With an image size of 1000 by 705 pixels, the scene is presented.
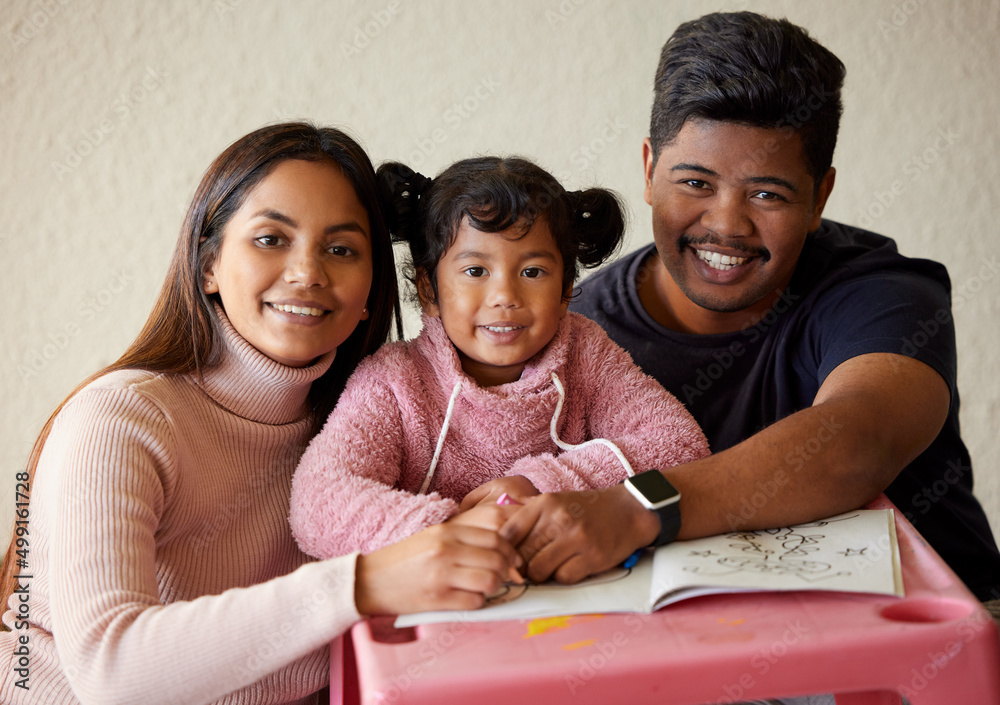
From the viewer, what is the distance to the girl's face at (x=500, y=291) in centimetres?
107

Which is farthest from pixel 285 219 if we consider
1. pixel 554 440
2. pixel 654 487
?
pixel 654 487

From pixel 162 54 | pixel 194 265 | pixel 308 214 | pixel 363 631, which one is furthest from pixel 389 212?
pixel 162 54

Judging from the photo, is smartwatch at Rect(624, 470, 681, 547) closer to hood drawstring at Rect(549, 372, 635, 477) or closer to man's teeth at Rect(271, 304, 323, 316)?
hood drawstring at Rect(549, 372, 635, 477)

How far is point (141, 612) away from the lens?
0.80 meters

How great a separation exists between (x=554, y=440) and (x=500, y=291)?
7.8 inches

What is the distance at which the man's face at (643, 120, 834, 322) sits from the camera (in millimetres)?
1288

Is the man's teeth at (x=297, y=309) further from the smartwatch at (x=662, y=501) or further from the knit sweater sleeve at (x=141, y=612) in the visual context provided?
the smartwatch at (x=662, y=501)

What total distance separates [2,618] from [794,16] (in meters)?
2.16
